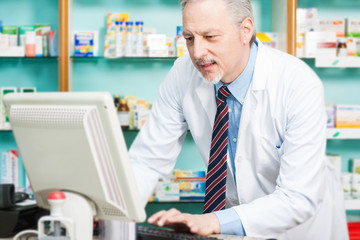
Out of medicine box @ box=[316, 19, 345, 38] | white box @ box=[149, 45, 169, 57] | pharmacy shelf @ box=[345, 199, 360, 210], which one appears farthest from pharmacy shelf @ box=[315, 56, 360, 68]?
white box @ box=[149, 45, 169, 57]

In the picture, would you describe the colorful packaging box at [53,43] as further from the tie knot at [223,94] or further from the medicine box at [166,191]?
the tie knot at [223,94]

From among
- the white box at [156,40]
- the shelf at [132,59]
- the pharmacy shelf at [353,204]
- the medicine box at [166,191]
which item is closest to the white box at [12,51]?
the shelf at [132,59]

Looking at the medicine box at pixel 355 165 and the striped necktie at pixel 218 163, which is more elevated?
the striped necktie at pixel 218 163

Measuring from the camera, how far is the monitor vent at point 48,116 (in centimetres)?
117

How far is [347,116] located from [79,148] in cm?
277

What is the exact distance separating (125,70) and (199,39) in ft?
6.76

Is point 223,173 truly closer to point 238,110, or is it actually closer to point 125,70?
point 238,110

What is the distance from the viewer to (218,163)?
1904mm

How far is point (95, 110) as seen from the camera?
1.15 meters

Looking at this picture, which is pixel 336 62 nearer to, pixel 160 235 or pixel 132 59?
pixel 132 59

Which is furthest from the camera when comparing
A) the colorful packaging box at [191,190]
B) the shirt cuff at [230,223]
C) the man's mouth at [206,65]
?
the colorful packaging box at [191,190]

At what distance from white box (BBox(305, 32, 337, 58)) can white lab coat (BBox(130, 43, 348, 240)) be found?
159 centimetres

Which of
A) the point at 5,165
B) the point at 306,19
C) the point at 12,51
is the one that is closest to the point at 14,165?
the point at 5,165

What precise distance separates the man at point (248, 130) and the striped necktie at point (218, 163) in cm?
1
